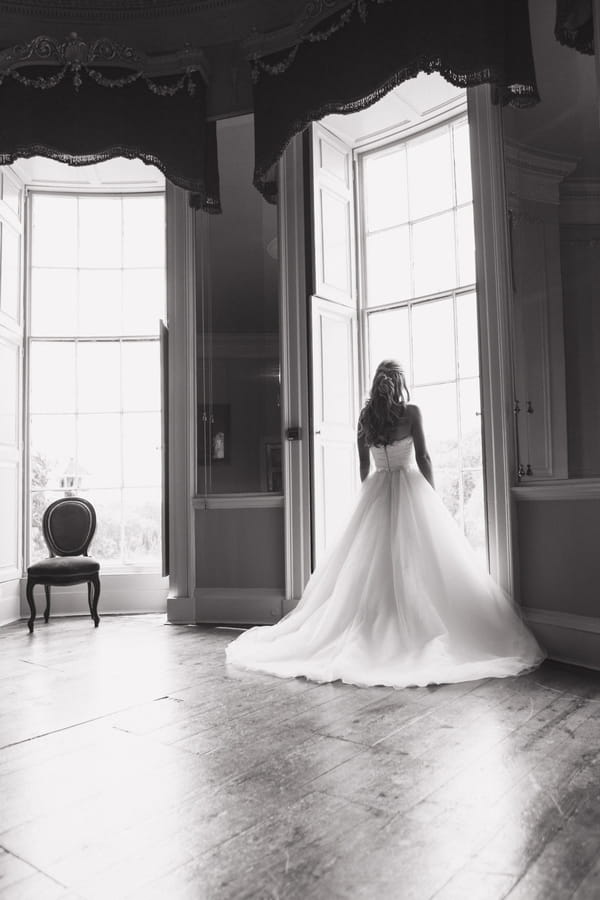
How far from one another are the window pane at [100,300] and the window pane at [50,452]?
839mm

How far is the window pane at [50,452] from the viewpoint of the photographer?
5496 mm

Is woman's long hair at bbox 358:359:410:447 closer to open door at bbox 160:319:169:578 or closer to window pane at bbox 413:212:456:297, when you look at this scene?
window pane at bbox 413:212:456:297

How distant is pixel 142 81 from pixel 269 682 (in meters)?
3.90

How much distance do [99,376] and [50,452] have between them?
28.1 inches

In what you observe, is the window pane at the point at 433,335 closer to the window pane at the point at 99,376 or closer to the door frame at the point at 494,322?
the door frame at the point at 494,322

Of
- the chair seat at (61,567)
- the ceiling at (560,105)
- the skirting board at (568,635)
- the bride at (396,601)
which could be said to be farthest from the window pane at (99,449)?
the ceiling at (560,105)

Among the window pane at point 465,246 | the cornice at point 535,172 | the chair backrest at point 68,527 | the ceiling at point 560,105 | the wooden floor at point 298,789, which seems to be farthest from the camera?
Result: the chair backrest at point 68,527

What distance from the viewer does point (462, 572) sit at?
346cm

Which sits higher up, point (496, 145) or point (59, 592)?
point (496, 145)

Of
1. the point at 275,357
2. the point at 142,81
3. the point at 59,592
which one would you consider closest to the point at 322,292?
the point at 275,357

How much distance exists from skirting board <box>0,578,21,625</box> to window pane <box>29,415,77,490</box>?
2.62 feet

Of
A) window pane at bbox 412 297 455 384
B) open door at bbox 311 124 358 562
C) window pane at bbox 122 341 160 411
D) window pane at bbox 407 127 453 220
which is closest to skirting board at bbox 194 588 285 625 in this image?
open door at bbox 311 124 358 562

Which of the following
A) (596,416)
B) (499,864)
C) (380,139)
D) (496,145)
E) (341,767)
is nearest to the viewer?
(499,864)

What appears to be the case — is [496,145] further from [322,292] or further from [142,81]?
[142,81]
